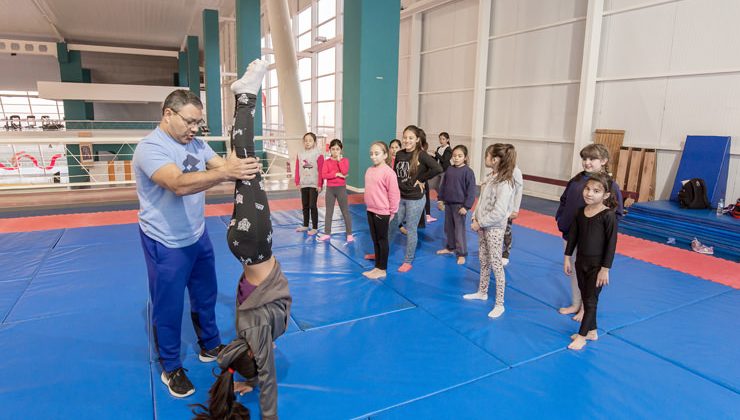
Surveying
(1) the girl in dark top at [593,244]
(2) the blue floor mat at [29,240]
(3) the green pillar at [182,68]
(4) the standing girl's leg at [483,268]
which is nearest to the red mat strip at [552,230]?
(2) the blue floor mat at [29,240]

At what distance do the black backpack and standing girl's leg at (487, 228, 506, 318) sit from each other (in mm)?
4590

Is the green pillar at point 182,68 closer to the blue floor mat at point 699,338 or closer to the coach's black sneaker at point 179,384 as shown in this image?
the coach's black sneaker at point 179,384

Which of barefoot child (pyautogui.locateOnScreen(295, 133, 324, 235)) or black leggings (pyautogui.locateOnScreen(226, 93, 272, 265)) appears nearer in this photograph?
black leggings (pyautogui.locateOnScreen(226, 93, 272, 265))

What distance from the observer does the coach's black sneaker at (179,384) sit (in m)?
2.48

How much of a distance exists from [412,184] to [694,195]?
4679 millimetres

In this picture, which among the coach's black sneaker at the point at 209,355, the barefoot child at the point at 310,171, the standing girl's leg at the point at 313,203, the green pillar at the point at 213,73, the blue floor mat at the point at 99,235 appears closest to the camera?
the coach's black sneaker at the point at 209,355

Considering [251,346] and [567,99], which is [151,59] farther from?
[251,346]

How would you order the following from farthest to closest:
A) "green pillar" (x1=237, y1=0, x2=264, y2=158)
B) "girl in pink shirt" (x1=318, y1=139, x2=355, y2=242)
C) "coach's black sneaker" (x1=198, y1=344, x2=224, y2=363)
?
"green pillar" (x1=237, y1=0, x2=264, y2=158)
"girl in pink shirt" (x1=318, y1=139, x2=355, y2=242)
"coach's black sneaker" (x1=198, y1=344, x2=224, y2=363)

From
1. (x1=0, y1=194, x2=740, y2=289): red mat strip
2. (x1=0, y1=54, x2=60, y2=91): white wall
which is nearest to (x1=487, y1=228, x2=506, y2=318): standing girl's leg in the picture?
(x1=0, y1=194, x2=740, y2=289): red mat strip

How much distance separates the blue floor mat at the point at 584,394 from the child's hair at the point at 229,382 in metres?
0.75

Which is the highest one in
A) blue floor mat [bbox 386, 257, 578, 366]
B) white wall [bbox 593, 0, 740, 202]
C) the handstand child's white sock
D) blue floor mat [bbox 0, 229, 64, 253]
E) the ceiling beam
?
the ceiling beam

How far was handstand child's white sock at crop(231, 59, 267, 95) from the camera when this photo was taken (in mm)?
2004

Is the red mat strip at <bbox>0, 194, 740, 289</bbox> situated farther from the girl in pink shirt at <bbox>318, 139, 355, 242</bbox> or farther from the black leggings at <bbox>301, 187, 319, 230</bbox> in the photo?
the girl in pink shirt at <bbox>318, 139, 355, 242</bbox>

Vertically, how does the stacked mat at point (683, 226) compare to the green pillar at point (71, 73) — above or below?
below
